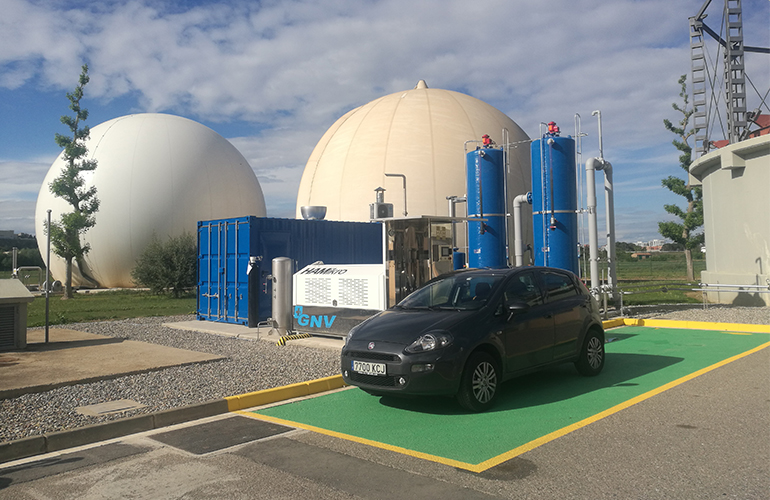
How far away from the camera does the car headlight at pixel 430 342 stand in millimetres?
5727

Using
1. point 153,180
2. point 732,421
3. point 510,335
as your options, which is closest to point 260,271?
point 510,335

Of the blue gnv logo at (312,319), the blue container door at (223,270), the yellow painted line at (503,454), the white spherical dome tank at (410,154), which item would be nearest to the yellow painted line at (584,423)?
the yellow painted line at (503,454)

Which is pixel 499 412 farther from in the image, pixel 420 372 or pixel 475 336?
pixel 420 372

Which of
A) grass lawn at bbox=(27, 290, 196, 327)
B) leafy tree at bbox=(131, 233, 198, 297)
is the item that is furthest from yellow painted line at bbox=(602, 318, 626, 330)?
leafy tree at bbox=(131, 233, 198, 297)

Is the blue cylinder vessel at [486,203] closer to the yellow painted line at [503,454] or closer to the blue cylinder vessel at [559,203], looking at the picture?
the blue cylinder vessel at [559,203]

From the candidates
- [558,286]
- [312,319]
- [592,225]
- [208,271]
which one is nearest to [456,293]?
[558,286]

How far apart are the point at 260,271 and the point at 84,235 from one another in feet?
70.7

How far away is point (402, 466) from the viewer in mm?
4391

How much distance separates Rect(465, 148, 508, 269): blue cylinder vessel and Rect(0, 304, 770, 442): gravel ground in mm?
6982

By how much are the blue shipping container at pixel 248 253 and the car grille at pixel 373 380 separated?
8038mm

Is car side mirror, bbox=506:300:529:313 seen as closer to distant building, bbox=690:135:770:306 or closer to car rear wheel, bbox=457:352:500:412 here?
car rear wheel, bbox=457:352:500:412

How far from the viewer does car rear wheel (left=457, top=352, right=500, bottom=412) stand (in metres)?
5.77

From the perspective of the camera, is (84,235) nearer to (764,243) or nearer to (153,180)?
(153,180)

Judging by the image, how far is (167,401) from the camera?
6.44 metres
